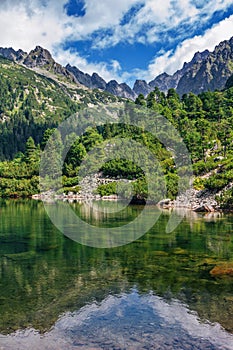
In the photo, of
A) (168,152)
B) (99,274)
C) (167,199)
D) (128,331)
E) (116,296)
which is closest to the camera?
(128,331)

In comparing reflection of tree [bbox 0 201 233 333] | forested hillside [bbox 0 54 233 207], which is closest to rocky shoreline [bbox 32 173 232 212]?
forested hillside [bbox 0 54 233 207]

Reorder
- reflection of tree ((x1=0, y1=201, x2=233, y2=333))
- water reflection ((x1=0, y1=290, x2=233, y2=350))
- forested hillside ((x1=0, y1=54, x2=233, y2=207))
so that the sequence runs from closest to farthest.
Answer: water reflection ((x1=0, y1=290, x2=233, y2=350)), reflection of tree ((x1=0, y1=201, x2=233, y2=333)), forested hillside ((x1=0, y1=54, x2=233, y2=207))

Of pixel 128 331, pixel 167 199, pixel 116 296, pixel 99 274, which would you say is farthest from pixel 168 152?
pixel 128 331

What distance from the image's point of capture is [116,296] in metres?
14.7

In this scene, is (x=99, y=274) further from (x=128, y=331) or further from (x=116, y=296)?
(x=128, y=331)

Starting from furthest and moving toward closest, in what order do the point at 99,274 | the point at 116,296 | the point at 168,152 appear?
1. the point at 168,152
2. the point at 99,274
3. the point at 116,296

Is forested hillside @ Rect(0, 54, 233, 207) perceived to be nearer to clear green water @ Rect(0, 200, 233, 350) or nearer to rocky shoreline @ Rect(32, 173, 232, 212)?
rocky shoreline @ Rect(32, 173, 232, 212)

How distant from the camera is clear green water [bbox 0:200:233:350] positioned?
1093 cm

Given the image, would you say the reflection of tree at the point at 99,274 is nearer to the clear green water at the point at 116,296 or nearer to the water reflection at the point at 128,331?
the clear green water at the point at 116,296

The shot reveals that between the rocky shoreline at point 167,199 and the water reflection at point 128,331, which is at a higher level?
the rocky shoreline at point 167,199

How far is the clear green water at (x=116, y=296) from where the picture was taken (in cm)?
1093

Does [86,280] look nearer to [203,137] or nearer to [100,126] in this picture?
[203,137]

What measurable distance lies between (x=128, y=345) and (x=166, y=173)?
199 ft

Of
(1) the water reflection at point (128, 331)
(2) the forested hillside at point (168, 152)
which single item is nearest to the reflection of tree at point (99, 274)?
(1) the water reflection at point (128, 331)
